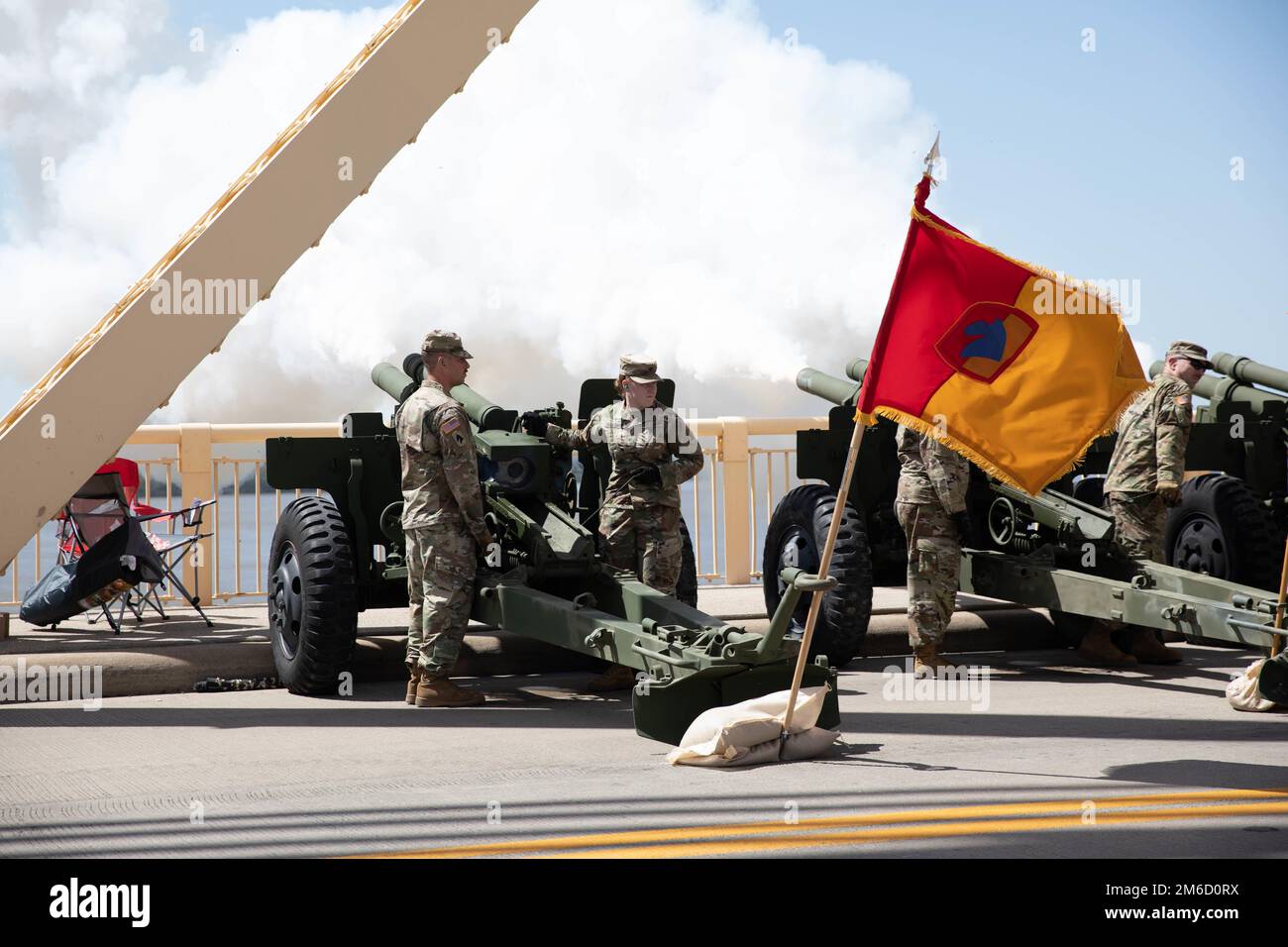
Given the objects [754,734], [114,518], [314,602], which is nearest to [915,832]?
[754,734]

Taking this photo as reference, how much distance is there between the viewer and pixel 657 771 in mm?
5895

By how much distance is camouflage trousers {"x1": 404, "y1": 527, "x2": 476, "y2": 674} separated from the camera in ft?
25.3

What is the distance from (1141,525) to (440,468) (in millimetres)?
4391

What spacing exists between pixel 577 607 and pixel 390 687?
183 cm

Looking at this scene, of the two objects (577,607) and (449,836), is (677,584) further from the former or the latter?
(449,836)

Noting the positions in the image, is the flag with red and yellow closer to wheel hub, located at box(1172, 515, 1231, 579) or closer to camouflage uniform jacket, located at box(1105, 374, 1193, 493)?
camouflage uniform jacket, located at box(1105, 374, 1193, 493)

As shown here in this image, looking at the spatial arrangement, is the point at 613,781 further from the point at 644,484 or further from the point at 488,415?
the point at 488,415

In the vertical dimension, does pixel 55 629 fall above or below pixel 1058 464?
below

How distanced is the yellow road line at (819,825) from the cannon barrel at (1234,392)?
6.79 m

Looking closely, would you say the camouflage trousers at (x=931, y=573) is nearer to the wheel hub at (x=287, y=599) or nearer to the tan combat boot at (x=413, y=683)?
the tan combat boot at (x=413, y=683)

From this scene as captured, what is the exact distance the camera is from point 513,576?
7.91m

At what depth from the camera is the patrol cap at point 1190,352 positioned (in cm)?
938

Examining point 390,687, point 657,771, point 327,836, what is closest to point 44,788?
point 327,836

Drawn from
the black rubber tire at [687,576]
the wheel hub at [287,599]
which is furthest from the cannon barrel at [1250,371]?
the wheel hub at [287,599]
